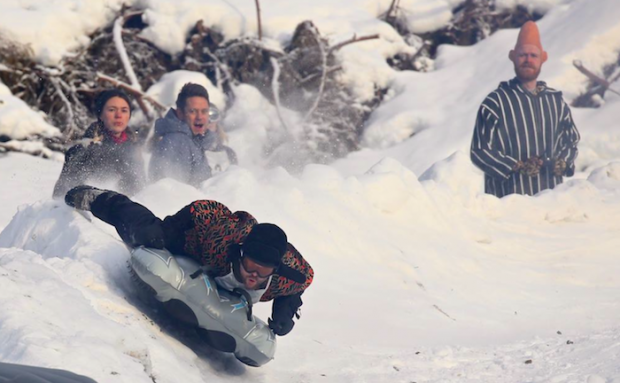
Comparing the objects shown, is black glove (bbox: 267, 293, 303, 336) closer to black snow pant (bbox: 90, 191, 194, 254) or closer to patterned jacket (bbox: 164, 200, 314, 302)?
patterned jacket (bbox: 164, 200, 314, 302)

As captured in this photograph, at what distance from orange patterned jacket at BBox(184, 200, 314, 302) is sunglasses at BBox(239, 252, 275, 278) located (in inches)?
6.3

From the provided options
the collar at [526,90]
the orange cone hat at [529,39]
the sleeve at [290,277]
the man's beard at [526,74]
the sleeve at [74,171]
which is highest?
the sleeve at [290,277]

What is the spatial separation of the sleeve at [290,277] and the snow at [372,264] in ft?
1.17

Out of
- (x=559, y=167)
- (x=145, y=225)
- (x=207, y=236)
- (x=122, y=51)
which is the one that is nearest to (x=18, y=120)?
(x=122, y=51)

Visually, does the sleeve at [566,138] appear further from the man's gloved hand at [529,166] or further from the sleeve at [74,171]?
the sleeve at [74,171]

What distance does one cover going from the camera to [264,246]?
3588 millimetres

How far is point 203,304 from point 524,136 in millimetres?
4873

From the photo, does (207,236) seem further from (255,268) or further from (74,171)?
(74,171)

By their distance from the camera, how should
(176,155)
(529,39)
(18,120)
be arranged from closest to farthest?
(176,155), (529,39), (18,120)

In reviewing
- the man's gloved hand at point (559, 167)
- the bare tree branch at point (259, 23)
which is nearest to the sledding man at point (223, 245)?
the man's gloved hand at point (559, 167)

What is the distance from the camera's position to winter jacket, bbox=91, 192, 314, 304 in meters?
3.81

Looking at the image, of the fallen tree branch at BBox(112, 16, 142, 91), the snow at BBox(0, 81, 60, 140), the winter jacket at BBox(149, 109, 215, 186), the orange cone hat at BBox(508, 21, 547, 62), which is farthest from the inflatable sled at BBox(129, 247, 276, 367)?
the fallen tree branch at BBox(112, 16, 142, 91)

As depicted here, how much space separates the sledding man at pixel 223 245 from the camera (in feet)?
12.3

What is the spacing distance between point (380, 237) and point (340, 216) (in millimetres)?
317
